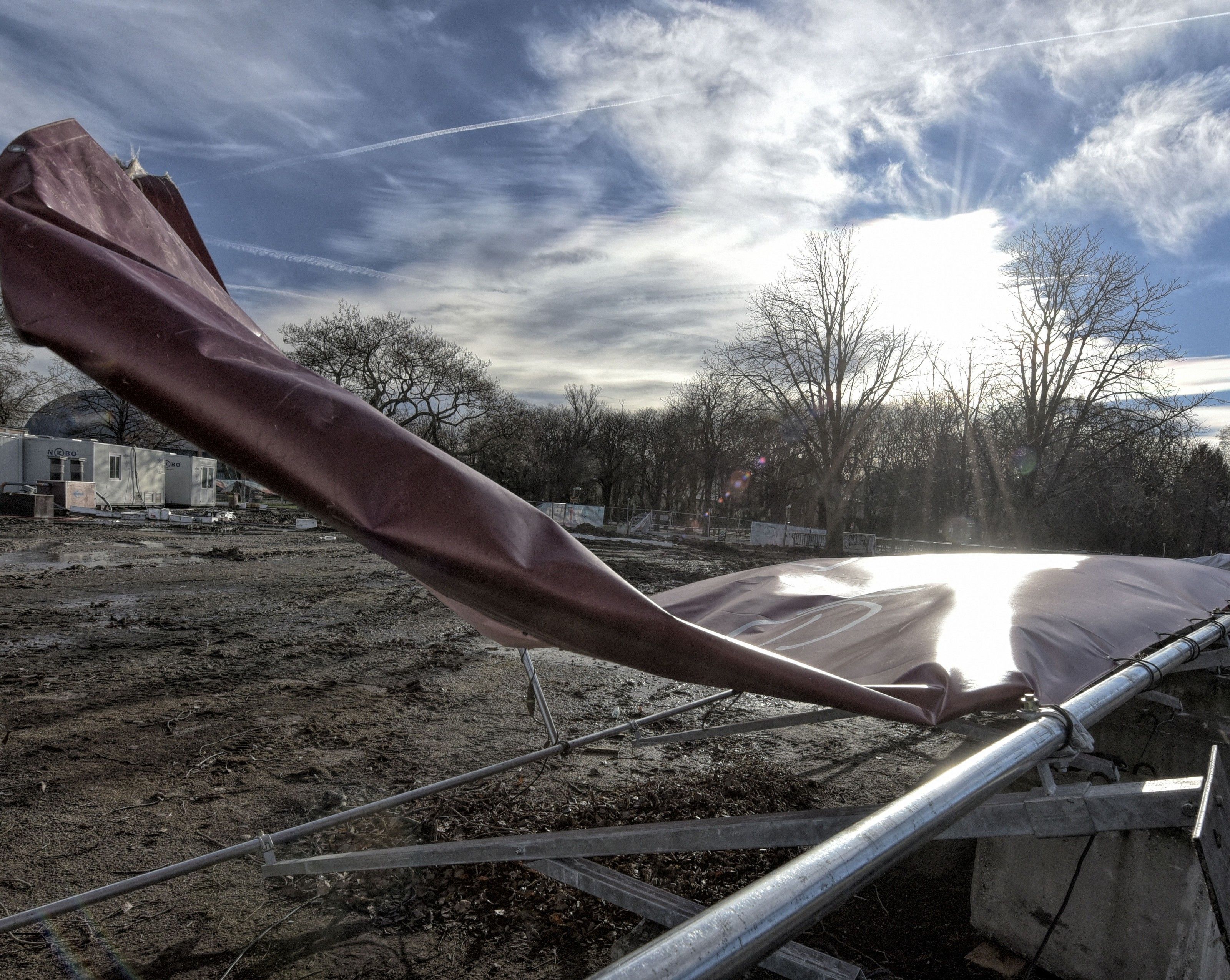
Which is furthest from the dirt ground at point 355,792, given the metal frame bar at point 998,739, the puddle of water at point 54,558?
the puddle of water at point 54,558

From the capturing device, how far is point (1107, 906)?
3.28 meters

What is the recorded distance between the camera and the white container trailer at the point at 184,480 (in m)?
39.7

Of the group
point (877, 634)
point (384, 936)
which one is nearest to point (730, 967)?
point (877, 634)

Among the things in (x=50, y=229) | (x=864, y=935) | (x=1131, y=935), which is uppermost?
(x=50, y=229)

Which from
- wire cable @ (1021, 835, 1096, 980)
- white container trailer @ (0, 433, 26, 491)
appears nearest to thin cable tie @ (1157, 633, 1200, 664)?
wire cable @ (1021, 835, 1096, 980)

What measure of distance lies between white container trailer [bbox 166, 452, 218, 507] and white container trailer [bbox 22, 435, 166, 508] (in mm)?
440

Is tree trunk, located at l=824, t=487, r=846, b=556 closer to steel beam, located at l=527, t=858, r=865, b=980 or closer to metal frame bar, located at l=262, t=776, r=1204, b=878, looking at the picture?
steel beam, located at l=527, t=858, r=865, b=980

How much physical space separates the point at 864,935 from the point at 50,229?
14.9ft

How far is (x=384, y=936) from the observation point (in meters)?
3.60

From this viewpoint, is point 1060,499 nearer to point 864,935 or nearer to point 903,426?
point 903,426

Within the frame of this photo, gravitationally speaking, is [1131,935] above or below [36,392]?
below

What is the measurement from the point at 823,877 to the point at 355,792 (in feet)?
16.3

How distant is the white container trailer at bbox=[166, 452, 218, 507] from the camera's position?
39.7m

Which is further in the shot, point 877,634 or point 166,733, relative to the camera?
point 166,733
